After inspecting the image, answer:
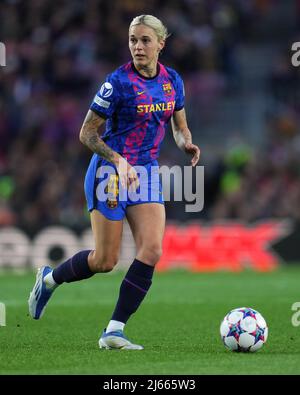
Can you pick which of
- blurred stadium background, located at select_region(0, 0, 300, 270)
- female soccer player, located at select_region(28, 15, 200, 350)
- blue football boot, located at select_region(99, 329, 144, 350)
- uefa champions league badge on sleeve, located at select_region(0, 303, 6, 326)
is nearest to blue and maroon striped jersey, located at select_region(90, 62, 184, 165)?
female soccer player, located at select_region(28, 15, 200, 350)

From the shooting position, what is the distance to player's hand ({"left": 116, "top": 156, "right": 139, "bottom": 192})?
23.0 ft

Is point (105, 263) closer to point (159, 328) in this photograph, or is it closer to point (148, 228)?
point (148, 228)

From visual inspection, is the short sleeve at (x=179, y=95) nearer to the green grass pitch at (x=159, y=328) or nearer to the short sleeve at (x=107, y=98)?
the short sleeve at (x=107, y=98)

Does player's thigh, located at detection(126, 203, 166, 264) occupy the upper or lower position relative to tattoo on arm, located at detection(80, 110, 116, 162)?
lower

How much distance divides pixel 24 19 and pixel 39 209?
13.8ft

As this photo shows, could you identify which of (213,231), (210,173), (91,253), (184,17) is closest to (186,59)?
(184,17)

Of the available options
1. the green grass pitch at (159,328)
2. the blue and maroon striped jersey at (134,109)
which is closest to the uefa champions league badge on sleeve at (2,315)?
the green grass pitch at (159,328)

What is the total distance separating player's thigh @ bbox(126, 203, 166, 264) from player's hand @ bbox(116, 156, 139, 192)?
0.77 feet

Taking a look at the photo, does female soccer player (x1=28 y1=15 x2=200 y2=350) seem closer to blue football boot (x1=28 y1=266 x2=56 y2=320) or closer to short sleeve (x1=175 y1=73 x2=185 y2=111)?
short sleeve (x1=175 y1=73 x2=185 y2=111)

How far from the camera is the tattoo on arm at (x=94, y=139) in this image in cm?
717

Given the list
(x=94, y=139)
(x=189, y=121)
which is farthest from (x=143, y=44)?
(x=189, y=121)

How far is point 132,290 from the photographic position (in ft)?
23.7

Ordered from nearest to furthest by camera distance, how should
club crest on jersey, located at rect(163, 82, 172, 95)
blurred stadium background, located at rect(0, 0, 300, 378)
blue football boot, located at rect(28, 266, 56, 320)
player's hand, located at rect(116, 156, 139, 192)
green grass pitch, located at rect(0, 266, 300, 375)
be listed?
1. green grass pitch, located at rect(0, 266, 300, 375)
2. player's hand, located at rect(116, 156, 139, 192)
3. club crest on jersey, located at rect(163, 82, 172, 95)
4. blue football boot, located at rect(28, 266, 56, 320)
5. blurred stadium background, located at rect(0, 0, 300, 378)

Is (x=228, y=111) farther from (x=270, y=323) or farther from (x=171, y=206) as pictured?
(x=270, y=323)
